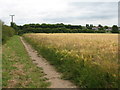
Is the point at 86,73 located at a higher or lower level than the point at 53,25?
lower

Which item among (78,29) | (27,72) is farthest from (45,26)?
(27,72)

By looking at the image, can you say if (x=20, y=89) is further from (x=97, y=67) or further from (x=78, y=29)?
(x=78, y=29)

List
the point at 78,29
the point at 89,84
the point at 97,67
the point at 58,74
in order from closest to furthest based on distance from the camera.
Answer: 1. the point at 89,84
2. the point at 97,67
3. the point at 58,74
4. the point at 78,29

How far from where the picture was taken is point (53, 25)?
3627 inches

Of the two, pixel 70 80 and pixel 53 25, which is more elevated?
pixel 53 25

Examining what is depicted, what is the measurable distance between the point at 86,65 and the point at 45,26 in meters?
83.8

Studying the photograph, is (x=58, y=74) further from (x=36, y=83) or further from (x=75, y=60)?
(x=36, y=83)

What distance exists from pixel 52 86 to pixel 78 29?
80453 mm

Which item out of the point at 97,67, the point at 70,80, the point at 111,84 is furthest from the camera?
the point at 70,80

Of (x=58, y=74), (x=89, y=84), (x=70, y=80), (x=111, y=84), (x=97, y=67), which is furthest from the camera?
(x=58, y=74)

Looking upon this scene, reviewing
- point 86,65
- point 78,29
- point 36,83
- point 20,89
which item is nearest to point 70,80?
point 86,65

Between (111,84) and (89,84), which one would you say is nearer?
(111,84)

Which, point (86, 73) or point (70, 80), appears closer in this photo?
point (86, 73)

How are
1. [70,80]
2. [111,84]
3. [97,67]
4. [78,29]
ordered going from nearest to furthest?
[111,84] < [97,67] < [70,80] < [78,29]
